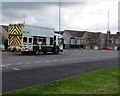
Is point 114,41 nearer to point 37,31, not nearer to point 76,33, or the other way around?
point 76,33

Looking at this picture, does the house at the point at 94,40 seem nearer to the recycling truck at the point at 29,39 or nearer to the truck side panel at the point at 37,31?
the truck side panel at the point at 37,31

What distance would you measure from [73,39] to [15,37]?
230 feet

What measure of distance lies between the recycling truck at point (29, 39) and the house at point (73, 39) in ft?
211

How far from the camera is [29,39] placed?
2605 cm

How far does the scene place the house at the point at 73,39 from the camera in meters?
94.2

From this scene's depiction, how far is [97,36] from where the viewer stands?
341 ft

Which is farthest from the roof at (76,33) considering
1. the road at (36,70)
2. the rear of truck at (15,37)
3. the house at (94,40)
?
the road at (36,70)

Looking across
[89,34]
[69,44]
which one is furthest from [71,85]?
[89,34]

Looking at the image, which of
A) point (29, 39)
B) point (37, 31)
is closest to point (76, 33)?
point (37, 31)

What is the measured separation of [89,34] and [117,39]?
81.8ft

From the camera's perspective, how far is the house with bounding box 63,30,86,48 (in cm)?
9425

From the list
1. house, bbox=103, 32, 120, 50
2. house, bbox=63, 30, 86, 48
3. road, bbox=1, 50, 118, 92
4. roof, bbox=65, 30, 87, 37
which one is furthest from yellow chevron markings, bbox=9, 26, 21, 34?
house, bbox=103, 32, 120, 50

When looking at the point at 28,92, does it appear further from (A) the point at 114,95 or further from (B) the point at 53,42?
(B) the point at 53,42

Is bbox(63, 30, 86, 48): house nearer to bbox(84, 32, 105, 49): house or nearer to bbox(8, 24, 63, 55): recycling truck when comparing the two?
bbox(84, 32, 105, 49): house
